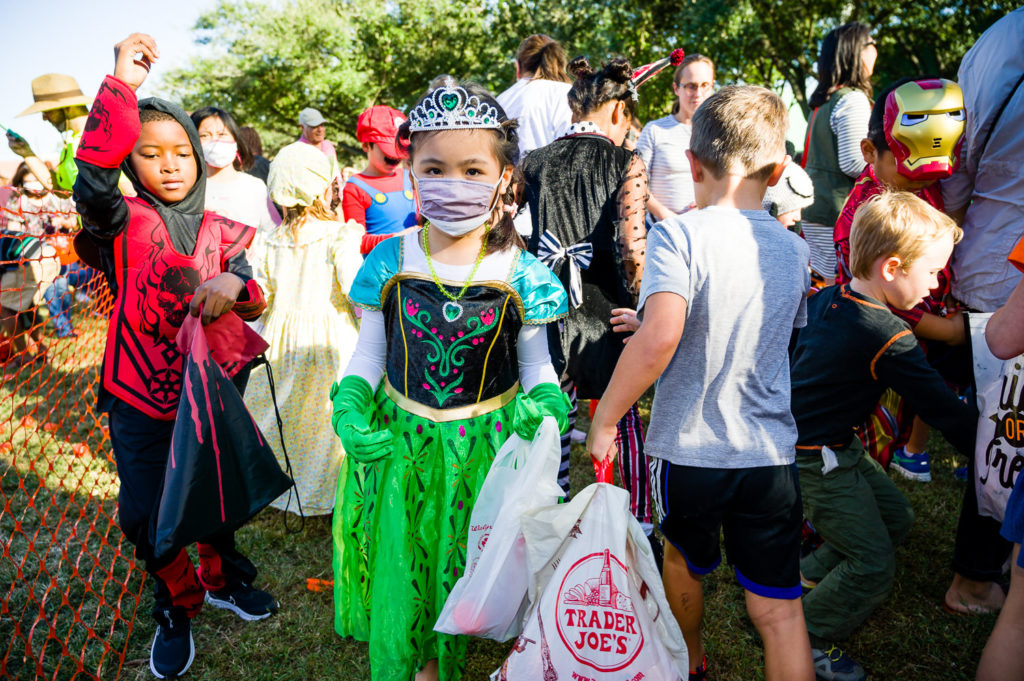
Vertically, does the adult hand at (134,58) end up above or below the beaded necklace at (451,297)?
above

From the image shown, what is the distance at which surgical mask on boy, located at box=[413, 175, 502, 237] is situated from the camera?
79.0 inches

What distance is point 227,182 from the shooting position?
4484 millimetres

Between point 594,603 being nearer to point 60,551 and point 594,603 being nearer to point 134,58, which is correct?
point 134,58

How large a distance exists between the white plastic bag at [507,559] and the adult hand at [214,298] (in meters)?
1.18

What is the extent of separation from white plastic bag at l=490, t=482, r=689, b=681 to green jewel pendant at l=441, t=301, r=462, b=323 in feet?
2.08

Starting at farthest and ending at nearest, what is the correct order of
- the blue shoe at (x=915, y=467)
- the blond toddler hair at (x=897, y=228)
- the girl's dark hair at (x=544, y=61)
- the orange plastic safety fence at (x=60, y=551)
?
the girl's dark hair at (x=544, y=61) → the blue shoe at (x=915, y=467) → the orange plastic safety fence at (x=60, y=551) → the blond toddler hair at (x=897, y=228)

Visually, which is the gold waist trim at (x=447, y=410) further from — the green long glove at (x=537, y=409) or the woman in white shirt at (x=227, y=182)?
the woman in white shirt at (x=227, y=182)

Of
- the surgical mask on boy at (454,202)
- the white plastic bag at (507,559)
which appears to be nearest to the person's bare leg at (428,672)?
the white plastic bag at (507,559)

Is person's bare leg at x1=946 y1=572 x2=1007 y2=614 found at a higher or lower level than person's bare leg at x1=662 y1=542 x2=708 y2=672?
lower

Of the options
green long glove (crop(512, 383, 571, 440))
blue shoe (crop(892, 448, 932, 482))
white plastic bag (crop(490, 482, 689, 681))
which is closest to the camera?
white plastic bag (crop(490, 482, 689, 681))

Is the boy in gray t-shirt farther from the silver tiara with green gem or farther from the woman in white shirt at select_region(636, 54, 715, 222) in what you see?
the woman in white shirt at select_region(636, 54, 715, 222)

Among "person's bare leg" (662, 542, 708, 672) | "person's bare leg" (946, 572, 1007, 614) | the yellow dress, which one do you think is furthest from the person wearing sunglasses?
"person's bare leg" (946, 572, 1007, 614)

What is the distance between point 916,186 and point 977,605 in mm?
1707

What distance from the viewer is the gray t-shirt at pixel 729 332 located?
1.79m
